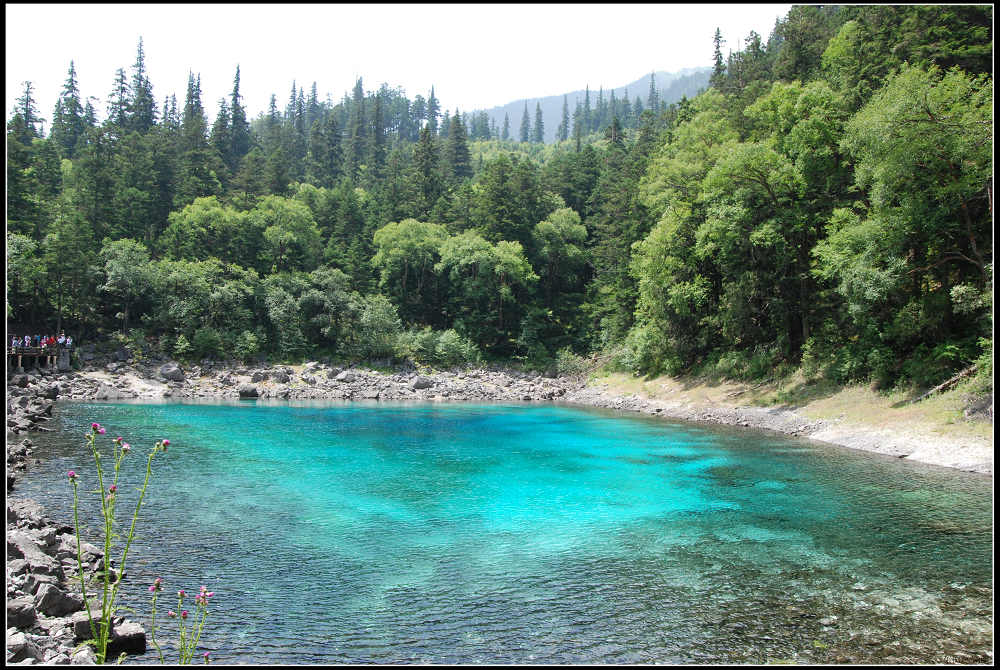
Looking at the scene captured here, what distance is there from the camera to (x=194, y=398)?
40.4 meters

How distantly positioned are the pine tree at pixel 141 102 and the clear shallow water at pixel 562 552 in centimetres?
7512

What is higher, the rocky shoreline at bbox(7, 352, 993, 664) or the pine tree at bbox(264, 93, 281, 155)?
the pine tree at bbox(264, 93, 281, 155)

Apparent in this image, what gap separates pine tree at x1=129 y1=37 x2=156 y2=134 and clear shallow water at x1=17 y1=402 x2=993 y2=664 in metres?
75.1

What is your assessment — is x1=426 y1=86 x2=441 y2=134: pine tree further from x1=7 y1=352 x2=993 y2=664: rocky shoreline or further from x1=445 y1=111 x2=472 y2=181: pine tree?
x1=7 y1=352 x2=993 y2=664: rocky shoreline

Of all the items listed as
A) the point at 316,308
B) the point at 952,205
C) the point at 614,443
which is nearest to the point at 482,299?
the point at 316,308

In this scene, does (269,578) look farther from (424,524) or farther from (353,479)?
(353,479)

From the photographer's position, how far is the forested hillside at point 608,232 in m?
22.8

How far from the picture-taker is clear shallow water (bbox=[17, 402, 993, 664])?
752 centimetres

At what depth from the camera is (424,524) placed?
1285 cm

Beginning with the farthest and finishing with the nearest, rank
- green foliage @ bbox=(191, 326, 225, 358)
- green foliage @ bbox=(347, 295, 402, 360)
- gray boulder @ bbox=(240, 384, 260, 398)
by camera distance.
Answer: green foliage @ bbox=(347, 295, 402, 360), green foliage @ bbox=(191, 326, 225, 358), gray boulder @ bbox=(240, 384, 260, 398)

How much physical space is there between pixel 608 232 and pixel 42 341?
46.3 metres

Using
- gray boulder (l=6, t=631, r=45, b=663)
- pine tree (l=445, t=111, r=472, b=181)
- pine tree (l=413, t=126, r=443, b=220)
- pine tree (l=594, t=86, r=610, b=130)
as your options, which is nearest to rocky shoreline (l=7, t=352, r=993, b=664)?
gray boulder (l=6, t=631, r=45, b=663)

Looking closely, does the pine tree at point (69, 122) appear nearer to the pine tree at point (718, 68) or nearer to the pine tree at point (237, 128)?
the pine tree at point (237, 128)

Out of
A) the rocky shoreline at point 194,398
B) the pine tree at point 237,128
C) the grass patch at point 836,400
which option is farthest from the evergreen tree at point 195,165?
the grass patch at point 836,400
